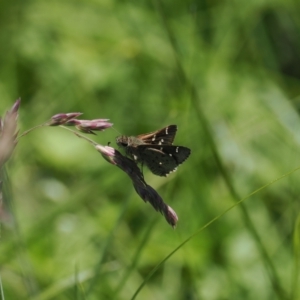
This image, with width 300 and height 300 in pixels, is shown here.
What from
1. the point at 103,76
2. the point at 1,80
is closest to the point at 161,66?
the point at 103,76

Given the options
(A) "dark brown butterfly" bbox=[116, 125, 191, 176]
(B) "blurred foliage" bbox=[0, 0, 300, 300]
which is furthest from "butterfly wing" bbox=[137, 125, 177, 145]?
(B) "blurred foliage" bbox=[0, 0, 300, 300]

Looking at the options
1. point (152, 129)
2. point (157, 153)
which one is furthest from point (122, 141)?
point (152, 129)

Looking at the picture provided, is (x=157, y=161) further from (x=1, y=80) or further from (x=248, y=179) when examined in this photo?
(x=1, y=80)

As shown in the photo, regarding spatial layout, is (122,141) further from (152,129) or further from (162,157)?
(152,129)

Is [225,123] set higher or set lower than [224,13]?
lower

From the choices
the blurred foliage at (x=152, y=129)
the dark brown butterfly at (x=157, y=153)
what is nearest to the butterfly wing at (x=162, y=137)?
the dark brown butterfly at (x=157, y=153)
